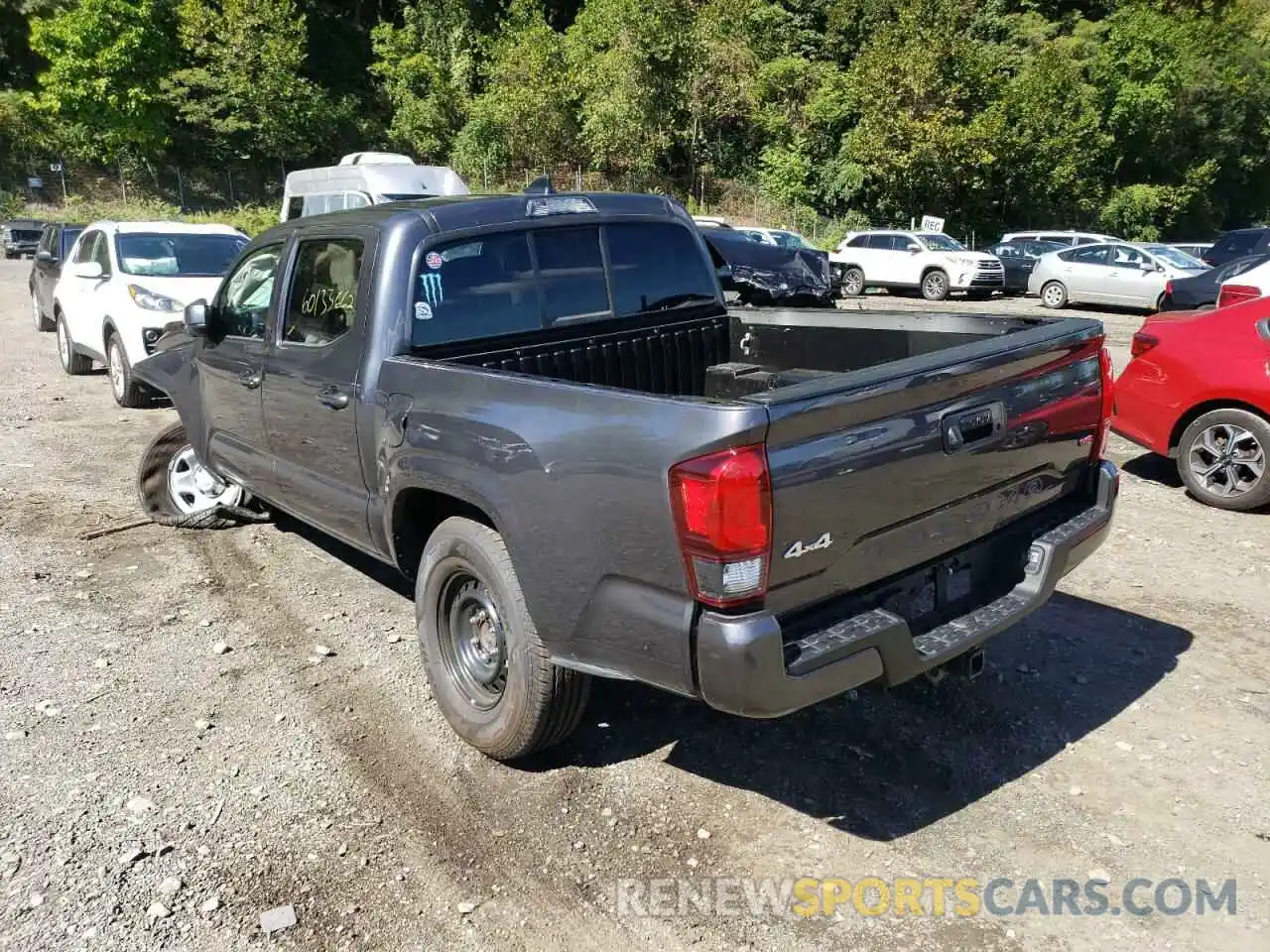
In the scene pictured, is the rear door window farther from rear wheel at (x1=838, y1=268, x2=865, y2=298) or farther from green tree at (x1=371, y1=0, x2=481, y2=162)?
green tree at (x1=371, y1=0, x2=481, y2=162)

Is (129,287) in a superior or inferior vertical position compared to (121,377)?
superior

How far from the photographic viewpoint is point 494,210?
4.20 meters

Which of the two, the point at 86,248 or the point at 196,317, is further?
the point at 86,248

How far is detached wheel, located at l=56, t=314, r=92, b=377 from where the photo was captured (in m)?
11.8

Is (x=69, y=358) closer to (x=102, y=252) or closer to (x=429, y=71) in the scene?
(x=102, y=252)

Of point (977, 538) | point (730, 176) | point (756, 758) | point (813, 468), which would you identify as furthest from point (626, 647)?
point (730, 176)

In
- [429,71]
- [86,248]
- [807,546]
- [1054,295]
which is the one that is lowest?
[1054,295]

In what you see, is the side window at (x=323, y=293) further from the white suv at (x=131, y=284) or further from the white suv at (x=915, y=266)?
the white suv at (x=915, y=266)

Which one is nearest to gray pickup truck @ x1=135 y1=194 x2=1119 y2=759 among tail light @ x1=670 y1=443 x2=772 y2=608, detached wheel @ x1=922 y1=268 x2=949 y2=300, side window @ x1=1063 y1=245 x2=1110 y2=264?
tail light @ x1=670 y1=443 x2=772 y2=608

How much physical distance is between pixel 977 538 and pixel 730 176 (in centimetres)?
3719

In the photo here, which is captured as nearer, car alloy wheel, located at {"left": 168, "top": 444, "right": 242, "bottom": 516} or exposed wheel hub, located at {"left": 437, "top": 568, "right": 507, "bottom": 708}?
exposed wheel hub, located at {"left": 437, "top": 568, "right": 507, "bottom": 708}

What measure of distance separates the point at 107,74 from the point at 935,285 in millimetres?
34925

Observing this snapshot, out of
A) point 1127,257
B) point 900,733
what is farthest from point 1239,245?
point 900,733

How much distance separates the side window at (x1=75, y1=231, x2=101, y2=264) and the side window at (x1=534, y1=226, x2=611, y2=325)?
29.2 feet
